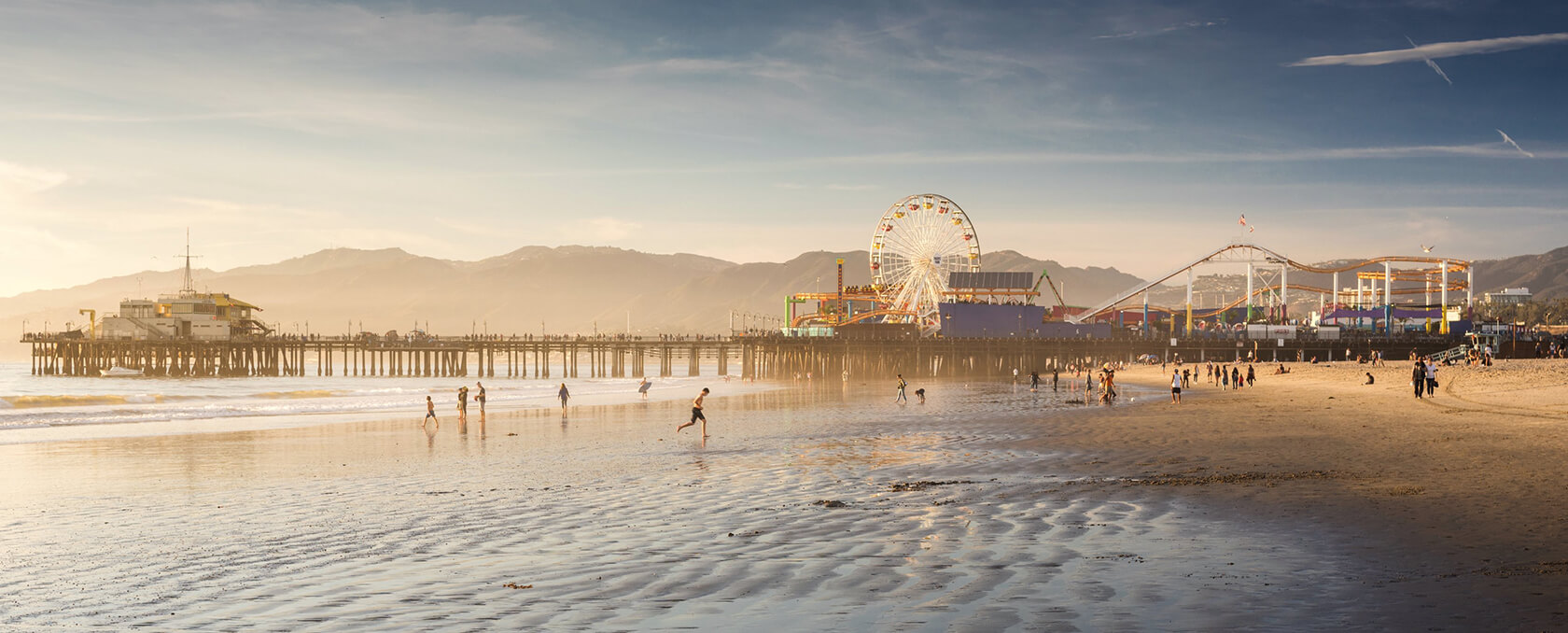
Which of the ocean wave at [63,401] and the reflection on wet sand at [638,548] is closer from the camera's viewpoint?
the reflection on wet sand at [638,548]

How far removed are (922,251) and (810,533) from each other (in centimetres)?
9581

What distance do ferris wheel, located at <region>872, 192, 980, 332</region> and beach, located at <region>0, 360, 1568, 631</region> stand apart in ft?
262

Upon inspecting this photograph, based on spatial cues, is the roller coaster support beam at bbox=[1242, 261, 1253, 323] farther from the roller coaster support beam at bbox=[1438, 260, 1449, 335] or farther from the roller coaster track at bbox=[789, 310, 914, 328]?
the roller coaster track at bbox=[789, 310, 914, 328]

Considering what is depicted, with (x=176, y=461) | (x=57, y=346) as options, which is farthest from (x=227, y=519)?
(x=57, y=346)

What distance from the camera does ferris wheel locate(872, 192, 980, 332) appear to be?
102500 mm

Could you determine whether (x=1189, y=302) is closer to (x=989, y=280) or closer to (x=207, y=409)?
(x=989, y=280)

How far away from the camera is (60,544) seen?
1107 centimetres

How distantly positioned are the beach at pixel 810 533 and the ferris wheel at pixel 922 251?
80.0m

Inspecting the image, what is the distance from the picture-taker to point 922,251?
345 ft

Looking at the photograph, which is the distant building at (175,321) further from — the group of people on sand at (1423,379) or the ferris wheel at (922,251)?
the group of people on sand at (1423,379)

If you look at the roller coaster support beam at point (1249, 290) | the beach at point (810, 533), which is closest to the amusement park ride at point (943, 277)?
the roller coaster support beam at point (1249, 290)

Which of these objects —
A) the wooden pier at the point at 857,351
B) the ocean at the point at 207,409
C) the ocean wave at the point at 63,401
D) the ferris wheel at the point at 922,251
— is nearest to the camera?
the ocean at the point at 207,409

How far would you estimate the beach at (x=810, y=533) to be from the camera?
24.9ft

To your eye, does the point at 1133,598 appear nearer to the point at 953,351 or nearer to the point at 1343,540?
the point at 1343,540
